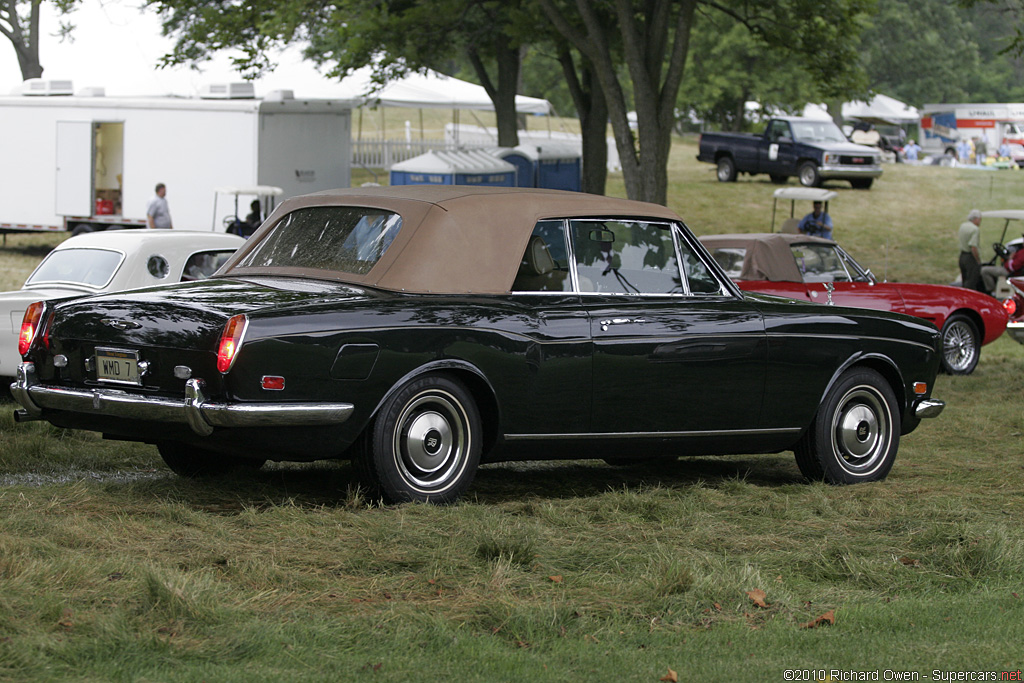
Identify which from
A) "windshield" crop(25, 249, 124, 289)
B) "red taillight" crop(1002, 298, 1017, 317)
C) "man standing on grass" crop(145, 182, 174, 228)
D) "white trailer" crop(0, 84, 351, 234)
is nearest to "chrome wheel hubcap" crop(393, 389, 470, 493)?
"windshield" crop(25, 249, 124, 289)

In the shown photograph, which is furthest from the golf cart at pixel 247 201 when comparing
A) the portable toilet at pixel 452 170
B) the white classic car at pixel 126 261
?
the white classic car at pixel 126 261

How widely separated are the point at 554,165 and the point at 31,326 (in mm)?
24408

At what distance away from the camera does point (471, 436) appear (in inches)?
241

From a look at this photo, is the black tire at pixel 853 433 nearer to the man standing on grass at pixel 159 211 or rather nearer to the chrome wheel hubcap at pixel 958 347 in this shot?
the chrome wheel hubcap at pixel 958 347

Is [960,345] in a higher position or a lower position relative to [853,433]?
lower

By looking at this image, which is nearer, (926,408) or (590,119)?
(926,408)

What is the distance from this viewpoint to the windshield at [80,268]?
33.4ft

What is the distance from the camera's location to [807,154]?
3569 cm

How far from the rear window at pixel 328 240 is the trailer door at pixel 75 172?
63.1ft

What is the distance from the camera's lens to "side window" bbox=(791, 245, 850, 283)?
13.3m

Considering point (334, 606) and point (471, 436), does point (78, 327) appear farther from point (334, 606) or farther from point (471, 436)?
point (334, 606)

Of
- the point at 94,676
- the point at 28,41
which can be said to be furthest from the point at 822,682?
the point at 28,41

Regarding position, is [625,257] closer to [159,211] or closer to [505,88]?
[159,211]

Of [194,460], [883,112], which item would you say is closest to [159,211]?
[194,460]
